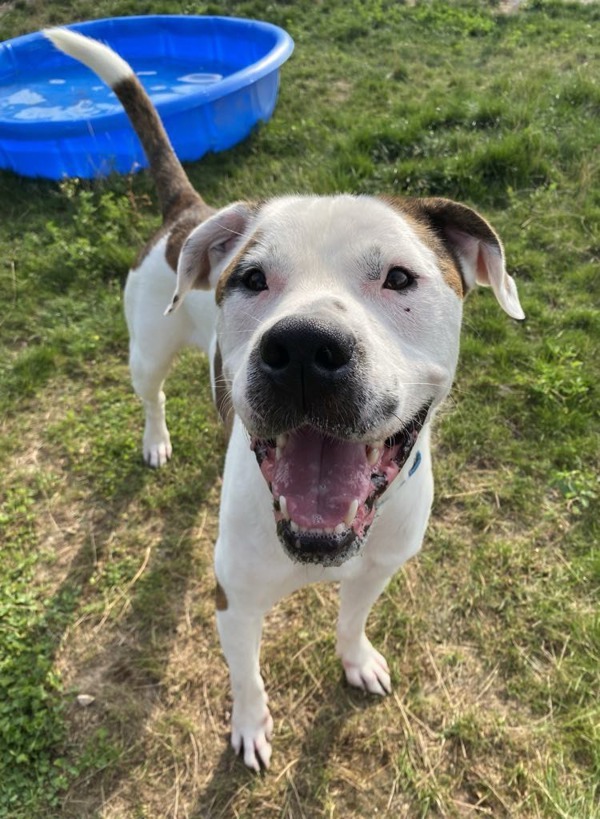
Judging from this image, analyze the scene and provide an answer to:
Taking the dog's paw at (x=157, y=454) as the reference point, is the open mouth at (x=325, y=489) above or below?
above

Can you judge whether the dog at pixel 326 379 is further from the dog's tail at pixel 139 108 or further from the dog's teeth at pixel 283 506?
the dog's tail at pixel 139 108

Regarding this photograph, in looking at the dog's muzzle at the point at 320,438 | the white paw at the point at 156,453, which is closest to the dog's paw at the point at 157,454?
the white paw at the point at 156,453

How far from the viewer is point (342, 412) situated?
5.08 feet

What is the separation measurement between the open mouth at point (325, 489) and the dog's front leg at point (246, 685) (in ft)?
2.31

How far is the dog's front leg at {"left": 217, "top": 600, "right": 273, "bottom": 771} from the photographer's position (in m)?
2.37

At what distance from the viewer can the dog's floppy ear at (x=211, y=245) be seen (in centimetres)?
231

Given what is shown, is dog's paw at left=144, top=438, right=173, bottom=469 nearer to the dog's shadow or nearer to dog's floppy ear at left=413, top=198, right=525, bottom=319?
the dog's shadow

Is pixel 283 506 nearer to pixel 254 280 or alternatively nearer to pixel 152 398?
pixel 254 280

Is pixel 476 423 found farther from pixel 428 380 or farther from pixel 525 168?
pixel 525 168

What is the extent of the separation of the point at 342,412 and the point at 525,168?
5246 millimetres

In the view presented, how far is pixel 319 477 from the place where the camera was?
5.82 feet

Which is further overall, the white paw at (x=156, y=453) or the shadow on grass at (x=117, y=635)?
the white paw at (x=156, y=453)

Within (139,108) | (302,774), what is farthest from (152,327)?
(302,774)

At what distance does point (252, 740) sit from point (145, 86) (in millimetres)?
8296
